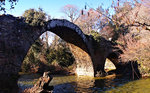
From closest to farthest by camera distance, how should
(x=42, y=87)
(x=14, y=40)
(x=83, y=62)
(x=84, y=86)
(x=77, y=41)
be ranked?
(x=42, y=87), (x=14, y=40), (x=84, y=86), (x=77, y=41), (x=83, y=62)

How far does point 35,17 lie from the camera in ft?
25.8

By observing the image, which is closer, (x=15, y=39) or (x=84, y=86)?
(x=15, y=39)

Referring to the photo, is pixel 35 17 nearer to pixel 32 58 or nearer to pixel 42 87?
pixel 42 87

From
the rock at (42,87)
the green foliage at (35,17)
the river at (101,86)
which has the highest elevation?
the green foliage at (35,17)

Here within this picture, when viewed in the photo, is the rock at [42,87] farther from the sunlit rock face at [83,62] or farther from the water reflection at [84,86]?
the sunlit rock face at [83,62]

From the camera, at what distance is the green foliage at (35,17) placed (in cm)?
761

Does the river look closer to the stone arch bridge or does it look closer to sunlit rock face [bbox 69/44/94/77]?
the stone arch bridge

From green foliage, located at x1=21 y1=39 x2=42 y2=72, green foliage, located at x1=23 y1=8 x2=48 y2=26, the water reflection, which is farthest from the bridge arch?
green foliage, located at x1=21 y1=39 x2=42 y2=72

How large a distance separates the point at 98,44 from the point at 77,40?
2350 millimetres

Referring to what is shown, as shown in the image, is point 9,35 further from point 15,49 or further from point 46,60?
point 46,60

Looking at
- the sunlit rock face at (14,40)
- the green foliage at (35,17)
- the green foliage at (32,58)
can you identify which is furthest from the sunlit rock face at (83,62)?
the green foliage at (35,17)

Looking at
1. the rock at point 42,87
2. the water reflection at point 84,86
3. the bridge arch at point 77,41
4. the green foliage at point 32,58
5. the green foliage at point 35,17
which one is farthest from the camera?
the green foliage at point 32,58

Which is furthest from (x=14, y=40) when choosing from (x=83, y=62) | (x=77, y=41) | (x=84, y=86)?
(x=83, y=62)

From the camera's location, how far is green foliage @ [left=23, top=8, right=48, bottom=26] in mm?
7613
